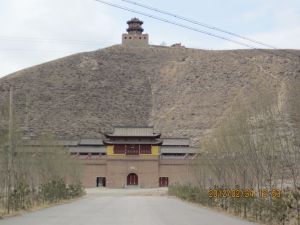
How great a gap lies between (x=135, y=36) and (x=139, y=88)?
1465 inches

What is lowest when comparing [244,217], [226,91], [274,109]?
[244,217]

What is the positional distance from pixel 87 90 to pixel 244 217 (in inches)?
4026

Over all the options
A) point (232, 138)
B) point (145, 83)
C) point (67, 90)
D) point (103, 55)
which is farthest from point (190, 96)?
point (232, 138)

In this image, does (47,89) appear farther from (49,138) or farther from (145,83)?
(49,138)

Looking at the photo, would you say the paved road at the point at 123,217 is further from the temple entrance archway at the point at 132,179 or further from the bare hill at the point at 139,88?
the bare hill at the point at 139,88

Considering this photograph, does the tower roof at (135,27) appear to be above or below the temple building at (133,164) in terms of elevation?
above

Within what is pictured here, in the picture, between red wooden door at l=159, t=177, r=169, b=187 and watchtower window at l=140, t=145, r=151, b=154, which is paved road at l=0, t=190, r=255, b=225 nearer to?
watchtower window at l=140, t=145, r=151, b=154

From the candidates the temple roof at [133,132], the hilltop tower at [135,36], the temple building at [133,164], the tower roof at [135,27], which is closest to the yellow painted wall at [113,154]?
the temple building at [133,164]

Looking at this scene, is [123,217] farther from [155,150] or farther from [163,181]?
[163,181]

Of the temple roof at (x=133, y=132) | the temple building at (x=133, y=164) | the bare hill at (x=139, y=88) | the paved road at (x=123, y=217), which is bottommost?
the paved road at (x=123, y=217)

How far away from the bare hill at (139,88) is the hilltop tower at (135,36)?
38.7 feet

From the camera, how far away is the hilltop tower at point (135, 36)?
524 ft

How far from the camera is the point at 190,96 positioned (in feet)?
390

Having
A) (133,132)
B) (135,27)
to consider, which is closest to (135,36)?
(135,27)
